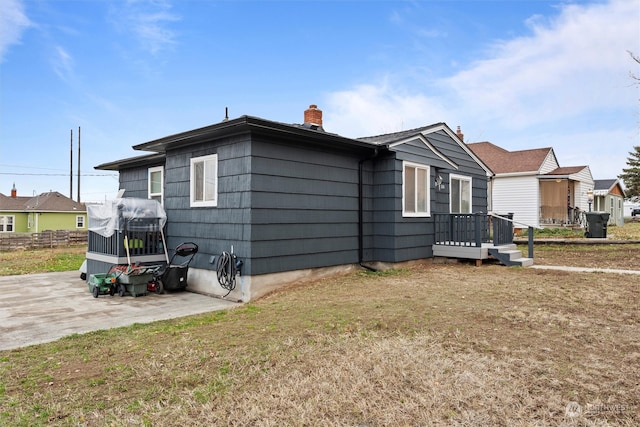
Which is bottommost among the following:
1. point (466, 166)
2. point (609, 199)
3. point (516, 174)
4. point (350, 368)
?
point (350, 368)

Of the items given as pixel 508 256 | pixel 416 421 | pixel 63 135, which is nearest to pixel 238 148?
pixel 416 421

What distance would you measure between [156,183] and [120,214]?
3634 mm

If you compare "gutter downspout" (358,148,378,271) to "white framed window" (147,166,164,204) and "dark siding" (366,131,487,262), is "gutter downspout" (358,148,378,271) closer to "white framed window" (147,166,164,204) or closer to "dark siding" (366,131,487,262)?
"dark siding" (366,131,487,262)

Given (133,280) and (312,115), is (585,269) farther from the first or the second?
(133,280)

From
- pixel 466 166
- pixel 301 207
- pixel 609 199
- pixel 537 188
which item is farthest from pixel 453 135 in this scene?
pixel 609 199

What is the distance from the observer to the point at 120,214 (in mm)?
7699

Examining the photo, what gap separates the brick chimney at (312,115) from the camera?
9484mm

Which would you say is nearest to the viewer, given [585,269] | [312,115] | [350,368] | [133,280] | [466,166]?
[350,368]

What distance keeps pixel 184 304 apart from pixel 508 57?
1384 centimetres

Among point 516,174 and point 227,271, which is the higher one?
point 516,174

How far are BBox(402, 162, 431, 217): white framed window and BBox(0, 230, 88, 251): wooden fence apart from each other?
20.0 m

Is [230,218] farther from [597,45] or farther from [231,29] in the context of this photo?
[597,45]

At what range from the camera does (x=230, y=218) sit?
7199 mm

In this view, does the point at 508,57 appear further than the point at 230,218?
Yes
